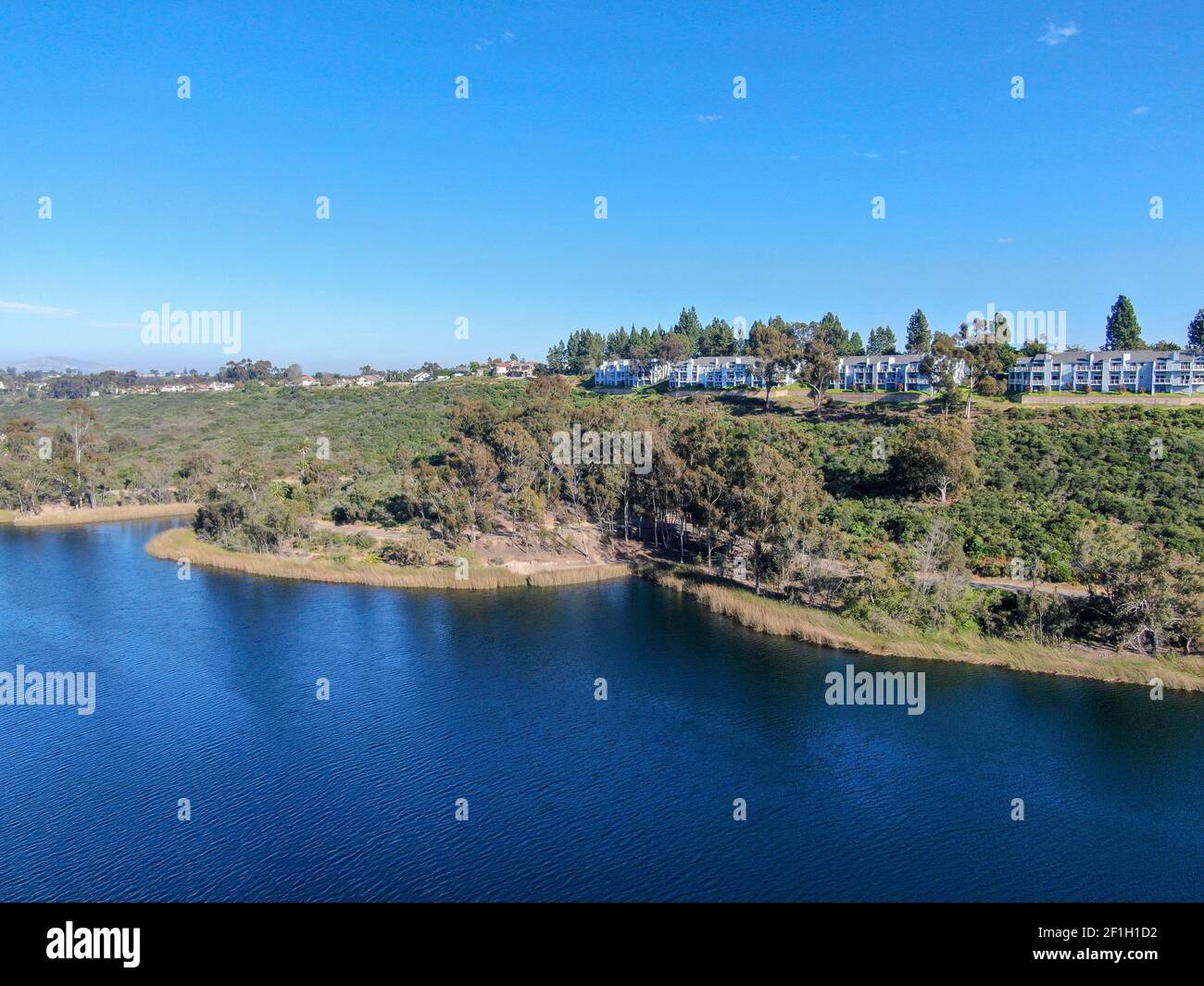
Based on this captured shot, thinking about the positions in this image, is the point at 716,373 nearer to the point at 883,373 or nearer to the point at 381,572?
the point at 883,373

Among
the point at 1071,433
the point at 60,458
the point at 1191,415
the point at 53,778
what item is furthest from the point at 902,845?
the point at 60,458

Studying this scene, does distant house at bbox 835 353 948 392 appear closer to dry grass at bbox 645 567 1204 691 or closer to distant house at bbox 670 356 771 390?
distant house at bbox 670 356 771 390

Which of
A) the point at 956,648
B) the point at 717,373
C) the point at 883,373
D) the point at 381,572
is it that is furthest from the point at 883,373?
the point at 381,572

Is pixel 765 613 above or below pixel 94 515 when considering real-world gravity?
below

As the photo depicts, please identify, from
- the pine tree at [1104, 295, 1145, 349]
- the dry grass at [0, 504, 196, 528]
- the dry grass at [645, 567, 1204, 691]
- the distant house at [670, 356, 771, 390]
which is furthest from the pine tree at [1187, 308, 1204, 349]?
the dry grass at [0, 504, 196, 528]

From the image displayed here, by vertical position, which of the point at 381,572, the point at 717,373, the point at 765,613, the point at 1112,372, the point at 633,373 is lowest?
the point at 765,613

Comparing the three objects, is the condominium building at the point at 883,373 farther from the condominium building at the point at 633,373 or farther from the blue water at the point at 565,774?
the blue water at the point at 565,774

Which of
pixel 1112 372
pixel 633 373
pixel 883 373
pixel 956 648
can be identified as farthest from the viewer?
pixel 633 373
